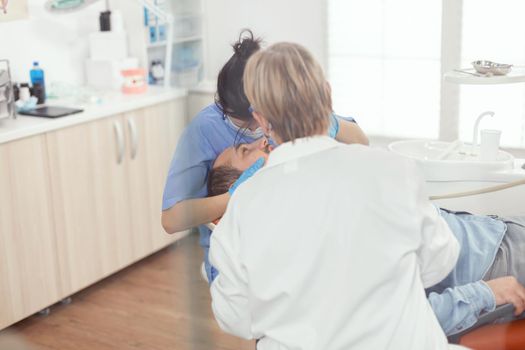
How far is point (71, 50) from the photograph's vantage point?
231 cm

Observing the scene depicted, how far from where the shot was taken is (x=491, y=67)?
712 mm

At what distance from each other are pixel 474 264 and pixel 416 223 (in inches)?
3.8

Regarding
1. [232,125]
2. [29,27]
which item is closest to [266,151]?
[232,125]

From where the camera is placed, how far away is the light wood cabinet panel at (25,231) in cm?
189

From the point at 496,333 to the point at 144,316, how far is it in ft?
2.38

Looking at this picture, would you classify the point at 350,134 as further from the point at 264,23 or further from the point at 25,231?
the point at 25,231

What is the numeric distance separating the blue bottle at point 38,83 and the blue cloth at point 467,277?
5.19 ft

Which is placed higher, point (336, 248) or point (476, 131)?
point (476, 131)

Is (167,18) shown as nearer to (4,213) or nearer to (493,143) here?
(493,143)

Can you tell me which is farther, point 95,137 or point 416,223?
point 95,137

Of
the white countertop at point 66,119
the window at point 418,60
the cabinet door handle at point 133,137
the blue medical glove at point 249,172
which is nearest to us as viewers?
the window at point 418,60

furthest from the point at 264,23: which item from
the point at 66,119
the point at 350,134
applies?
the point at 66,119

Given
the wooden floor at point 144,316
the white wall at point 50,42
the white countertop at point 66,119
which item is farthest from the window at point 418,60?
the white wall at point 50,42

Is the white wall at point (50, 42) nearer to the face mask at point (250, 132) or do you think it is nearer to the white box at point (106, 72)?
the white box at point (106, 72)
